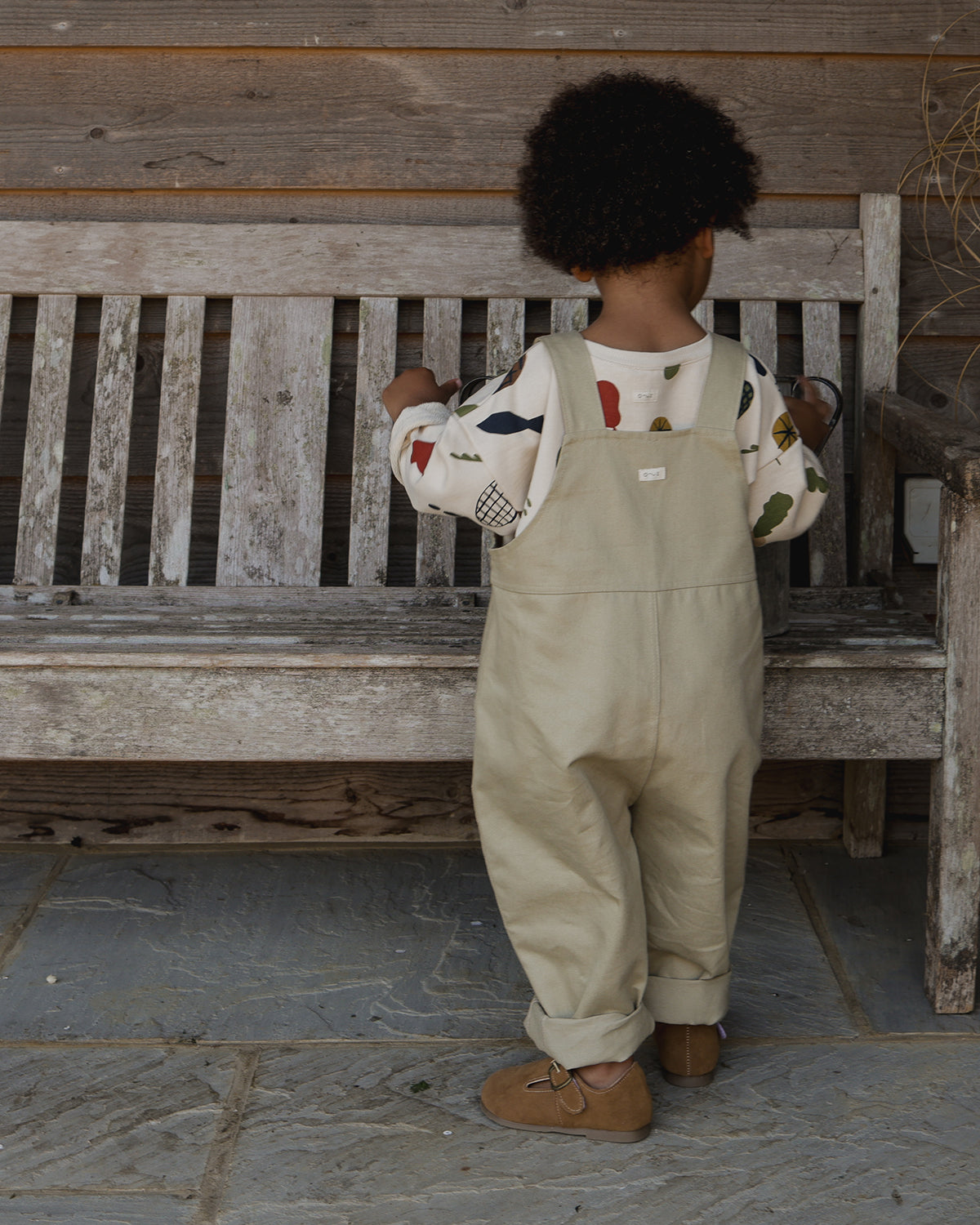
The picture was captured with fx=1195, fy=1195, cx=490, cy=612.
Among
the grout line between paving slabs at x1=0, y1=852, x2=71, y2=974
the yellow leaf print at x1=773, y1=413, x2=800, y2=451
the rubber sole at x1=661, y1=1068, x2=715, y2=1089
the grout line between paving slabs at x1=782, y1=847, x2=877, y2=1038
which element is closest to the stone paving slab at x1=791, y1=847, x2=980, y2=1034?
the grout line between paving slabs at x1=782, y1=847, x2=877, y2=1038

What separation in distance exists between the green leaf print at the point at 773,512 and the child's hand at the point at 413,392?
1.46ft

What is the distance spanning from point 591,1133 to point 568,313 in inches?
58.3

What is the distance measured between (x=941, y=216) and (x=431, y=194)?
103cm

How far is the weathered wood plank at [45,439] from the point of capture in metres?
2.28

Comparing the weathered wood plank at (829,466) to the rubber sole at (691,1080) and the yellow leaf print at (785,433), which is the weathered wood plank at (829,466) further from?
the rubber sole at (691,1080)

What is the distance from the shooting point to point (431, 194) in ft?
7.84

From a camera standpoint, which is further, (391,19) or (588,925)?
(391,19)

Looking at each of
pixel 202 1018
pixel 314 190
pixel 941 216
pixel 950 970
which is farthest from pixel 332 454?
pixel 950 970

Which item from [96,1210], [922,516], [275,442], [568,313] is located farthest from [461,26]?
[96,1210]

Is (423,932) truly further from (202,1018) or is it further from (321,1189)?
(321,1189)

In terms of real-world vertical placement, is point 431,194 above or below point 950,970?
above

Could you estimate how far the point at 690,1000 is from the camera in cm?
160

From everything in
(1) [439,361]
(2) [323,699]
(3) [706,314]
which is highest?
(3) [706,314]

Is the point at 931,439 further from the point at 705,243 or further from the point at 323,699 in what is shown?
the point at 323,699
